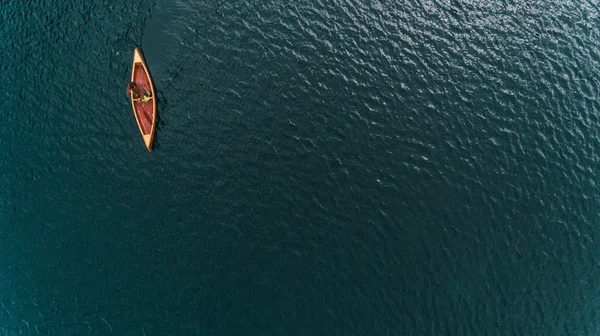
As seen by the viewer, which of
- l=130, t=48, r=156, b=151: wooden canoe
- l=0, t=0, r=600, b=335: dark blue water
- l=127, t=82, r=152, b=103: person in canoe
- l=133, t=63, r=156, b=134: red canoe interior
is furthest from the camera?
l=127, t=82, r=152, b=103: person in canoe

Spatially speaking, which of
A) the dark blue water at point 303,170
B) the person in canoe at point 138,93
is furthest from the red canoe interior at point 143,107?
the dark blue water at point 303,170

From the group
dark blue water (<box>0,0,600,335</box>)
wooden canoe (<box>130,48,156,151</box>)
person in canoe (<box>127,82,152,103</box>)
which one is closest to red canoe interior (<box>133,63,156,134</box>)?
wooden canoe (<box>130,48,156,151</box>)

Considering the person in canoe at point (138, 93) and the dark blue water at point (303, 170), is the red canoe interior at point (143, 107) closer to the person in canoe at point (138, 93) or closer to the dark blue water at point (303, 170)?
the person in canoe at point (138, 93)

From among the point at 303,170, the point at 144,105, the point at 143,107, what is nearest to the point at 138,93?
the point at 144,105

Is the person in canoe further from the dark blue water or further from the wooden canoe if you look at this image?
the dark blue water

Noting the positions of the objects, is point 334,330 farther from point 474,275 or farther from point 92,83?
point 92,83

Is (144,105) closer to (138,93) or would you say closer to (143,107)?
(143,107)

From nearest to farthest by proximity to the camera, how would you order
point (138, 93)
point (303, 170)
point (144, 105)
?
point (303, 170) < point (138, 93) < point (144, 105)
